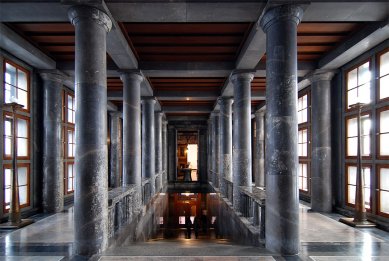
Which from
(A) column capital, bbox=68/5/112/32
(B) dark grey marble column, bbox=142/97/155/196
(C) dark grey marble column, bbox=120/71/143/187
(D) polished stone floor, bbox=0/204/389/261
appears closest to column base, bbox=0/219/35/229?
(D) polished stone floor, bbox=0/204/389/261

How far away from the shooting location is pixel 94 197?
20.1 ft

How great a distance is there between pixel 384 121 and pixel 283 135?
4415 mm

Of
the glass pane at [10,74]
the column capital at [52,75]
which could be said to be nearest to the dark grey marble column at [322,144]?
the column capital at [52,75]

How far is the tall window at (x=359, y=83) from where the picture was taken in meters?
9.54

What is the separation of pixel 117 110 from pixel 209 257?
16.8m

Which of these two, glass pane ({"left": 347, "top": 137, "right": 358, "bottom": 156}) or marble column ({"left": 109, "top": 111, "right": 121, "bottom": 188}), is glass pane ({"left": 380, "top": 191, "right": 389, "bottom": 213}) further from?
marble column ({"left": 109, "top": 111, "right": 121, "bottom": 188})

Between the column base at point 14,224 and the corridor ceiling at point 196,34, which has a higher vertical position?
the corridor ceiling at point 196,34

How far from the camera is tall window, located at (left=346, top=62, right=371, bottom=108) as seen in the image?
376 inches

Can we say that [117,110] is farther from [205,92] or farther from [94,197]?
[94,197]

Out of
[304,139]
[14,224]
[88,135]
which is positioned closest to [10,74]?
[14,224]

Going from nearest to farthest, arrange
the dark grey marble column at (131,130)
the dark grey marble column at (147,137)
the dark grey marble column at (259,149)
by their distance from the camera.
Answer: the dark grey marble column at (131,130) → the dark grey marble column at (147,137) → the dark grey marble column at (259,149)

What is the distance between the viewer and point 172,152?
30.0m

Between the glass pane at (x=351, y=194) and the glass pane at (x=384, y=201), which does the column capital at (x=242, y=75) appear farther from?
the glass pane at (x=384, y=201)

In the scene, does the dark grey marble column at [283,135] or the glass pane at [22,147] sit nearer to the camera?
the dark grey marble column at [283,135]
